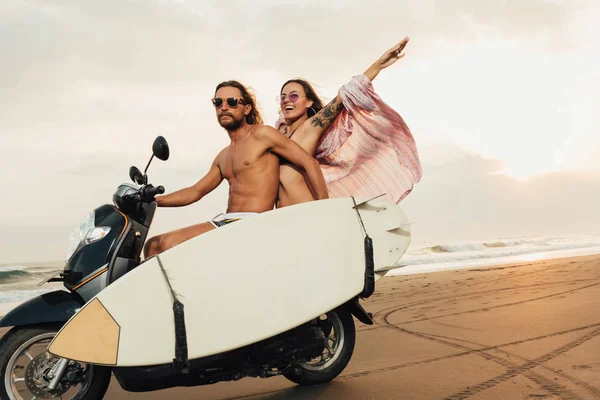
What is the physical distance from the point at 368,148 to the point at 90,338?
2.23 meters

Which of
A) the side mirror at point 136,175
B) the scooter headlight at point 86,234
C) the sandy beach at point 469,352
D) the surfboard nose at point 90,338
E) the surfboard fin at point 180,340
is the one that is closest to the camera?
the surfboard nose at point 90,338

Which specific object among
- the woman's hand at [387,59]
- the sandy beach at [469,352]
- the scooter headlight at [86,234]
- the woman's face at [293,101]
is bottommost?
the sandy beach at [469,352]

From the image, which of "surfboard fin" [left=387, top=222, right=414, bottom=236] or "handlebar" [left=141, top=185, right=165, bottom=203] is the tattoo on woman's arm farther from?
"handlebar" [left=141, top=185, right=165, bottom=203]

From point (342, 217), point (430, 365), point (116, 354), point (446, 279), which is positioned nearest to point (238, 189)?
point (342, 217)

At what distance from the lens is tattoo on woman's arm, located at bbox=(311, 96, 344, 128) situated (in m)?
3.61

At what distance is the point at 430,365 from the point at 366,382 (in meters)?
0.56

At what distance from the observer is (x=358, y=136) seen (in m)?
3.70

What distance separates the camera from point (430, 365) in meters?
3.47

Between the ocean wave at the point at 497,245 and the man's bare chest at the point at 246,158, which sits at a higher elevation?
the man's bare chest at the point at 246,158

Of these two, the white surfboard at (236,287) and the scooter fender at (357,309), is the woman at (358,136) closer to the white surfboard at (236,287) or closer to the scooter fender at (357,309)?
the white surfboard at (236,287)

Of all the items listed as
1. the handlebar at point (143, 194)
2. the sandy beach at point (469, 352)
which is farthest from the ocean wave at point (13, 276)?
the handlebar at point (143, 194)

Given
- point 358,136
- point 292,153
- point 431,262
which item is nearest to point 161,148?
point 292,153

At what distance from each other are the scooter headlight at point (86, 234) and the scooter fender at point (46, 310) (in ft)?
0.67

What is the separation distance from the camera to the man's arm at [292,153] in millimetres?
2998
